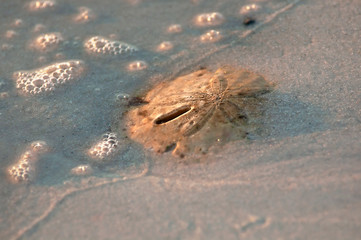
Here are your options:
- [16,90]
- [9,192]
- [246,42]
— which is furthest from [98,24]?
[9,192]

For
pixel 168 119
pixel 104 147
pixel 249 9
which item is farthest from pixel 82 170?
pixel 249 9

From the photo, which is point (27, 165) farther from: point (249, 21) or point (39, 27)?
point (249, 21)

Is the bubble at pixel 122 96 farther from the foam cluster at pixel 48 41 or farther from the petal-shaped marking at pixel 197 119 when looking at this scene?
the foam cluster at pixel 48 41

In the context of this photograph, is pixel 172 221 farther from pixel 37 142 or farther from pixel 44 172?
pixel 37 142

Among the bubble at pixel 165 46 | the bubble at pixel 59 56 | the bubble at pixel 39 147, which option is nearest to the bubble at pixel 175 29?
the bubble at pixel 165 46

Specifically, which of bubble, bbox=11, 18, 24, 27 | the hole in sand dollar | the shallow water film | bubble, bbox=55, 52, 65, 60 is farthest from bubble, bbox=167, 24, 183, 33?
bubble, bbox=11, 18, 24, 27

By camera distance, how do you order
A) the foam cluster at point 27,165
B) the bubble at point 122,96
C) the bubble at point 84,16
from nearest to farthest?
the foam cluster at point 27,165 → the bubble at point 122,96 → the bubble at point 84,16
